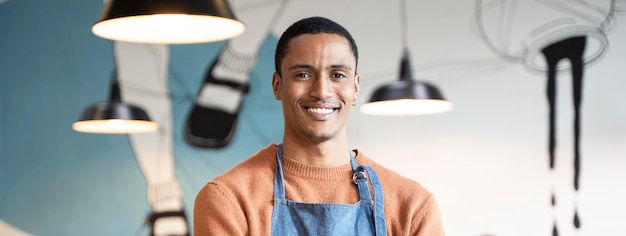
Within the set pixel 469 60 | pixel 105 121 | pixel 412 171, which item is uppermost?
pixel 469 60

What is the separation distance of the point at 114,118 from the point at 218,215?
2.87 m

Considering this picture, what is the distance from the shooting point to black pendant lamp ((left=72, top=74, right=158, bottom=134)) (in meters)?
4.30

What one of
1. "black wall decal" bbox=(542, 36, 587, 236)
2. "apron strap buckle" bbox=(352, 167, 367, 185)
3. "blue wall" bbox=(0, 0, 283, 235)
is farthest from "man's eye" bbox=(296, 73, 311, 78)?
"black wall decal" bbox=(542, 36, 587, 236)

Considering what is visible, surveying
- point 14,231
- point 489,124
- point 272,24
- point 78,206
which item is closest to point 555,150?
point 489,124

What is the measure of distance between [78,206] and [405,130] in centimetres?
215

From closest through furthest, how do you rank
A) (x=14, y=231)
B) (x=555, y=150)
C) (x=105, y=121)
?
(x=105, y=121), (x=555, y=150), (x=14, y=231)

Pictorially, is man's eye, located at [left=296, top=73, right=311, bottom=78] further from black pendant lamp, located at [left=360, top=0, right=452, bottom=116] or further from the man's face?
black pendant lamp, located at [left=360, top=0, right=452, bottom=116]

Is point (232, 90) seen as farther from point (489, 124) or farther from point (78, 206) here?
point (489, 124)

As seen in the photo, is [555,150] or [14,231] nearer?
[555,150]

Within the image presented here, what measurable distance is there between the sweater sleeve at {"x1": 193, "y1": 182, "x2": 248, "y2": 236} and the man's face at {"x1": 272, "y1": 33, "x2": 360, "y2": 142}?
20cm

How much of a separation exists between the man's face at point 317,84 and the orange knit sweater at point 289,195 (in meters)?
0.11

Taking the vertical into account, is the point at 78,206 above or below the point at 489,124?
below

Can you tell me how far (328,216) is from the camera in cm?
164

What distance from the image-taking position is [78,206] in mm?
5141
